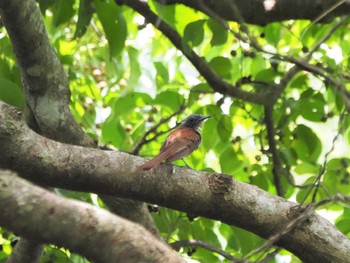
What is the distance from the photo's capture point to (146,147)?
5852 millimetres

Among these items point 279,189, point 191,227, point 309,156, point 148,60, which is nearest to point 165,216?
point 191,227

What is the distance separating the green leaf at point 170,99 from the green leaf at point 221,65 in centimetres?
29

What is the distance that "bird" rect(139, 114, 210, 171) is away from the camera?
446 centimetres

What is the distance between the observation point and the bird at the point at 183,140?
4.46 metres

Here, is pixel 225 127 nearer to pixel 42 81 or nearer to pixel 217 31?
pixel 217 31

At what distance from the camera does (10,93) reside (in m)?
4.05

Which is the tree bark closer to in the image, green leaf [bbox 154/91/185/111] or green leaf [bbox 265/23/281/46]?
green leaf [bbox 154/91/185/111]

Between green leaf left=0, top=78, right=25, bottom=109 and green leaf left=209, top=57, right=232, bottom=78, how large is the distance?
4.49 ft

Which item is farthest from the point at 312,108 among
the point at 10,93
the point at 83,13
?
the point at 10,93

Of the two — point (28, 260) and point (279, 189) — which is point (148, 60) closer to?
point (279, 189)

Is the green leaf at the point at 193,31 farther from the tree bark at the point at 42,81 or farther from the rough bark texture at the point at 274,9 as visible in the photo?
the tree bark at the point at 42,81

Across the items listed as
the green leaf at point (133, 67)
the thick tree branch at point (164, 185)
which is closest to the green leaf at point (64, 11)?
the green leaf at point (133, 67)

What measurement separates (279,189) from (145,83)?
5.73ft

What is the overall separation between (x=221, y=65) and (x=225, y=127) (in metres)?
0.40
